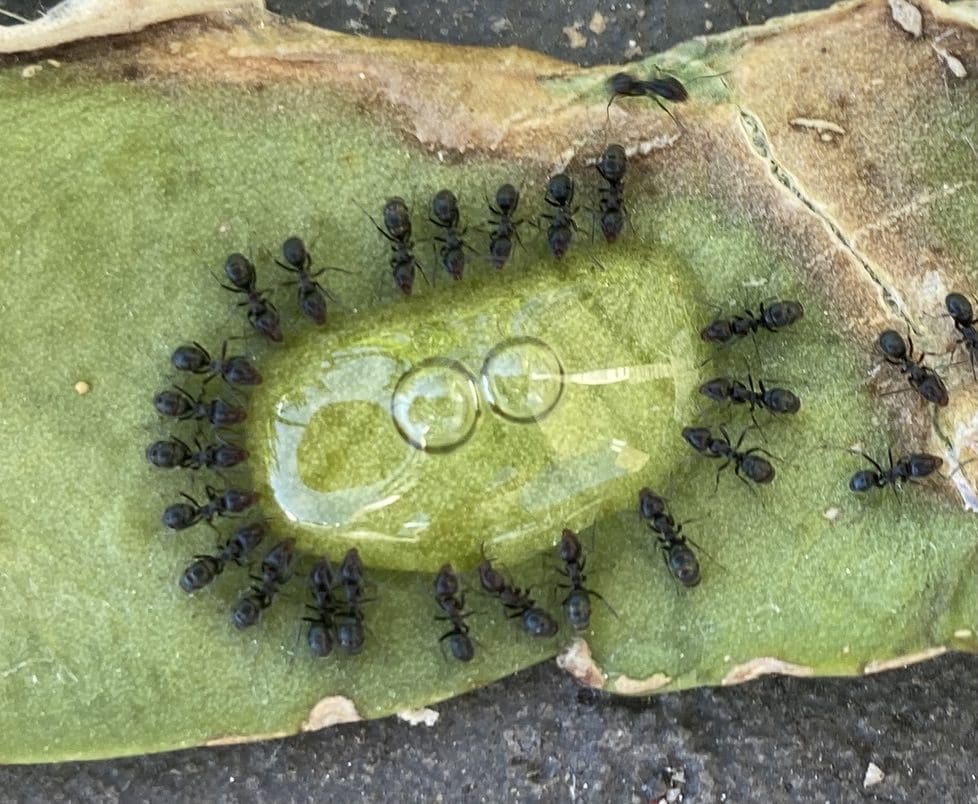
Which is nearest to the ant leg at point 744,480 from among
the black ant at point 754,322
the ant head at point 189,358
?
the black ant at point 754,322

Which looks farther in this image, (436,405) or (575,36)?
(575,36)

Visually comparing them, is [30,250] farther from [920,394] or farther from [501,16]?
[920,394]

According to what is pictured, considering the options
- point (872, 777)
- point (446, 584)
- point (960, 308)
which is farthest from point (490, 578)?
point (872, 777)

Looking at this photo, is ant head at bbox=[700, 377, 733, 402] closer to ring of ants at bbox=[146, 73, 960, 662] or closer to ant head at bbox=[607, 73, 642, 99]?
ring of ants at bbox=[146, 73, 960, 662]

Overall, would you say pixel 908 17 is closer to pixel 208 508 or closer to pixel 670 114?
pixel 670 114

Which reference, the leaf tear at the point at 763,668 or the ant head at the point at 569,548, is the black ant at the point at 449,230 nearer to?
the ant head at the point at 569,548
